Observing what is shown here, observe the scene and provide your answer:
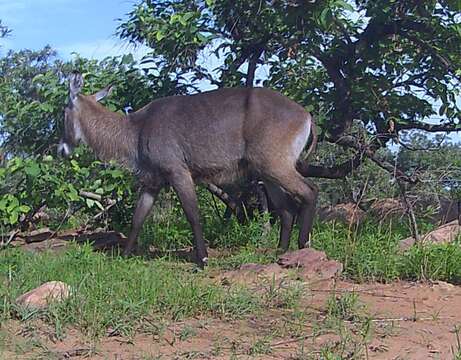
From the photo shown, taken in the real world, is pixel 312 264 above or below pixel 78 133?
below

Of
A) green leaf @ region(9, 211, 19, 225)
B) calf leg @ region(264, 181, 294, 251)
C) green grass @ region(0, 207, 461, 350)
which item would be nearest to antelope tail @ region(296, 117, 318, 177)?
calf leg @ region(264, 181, 294, 251)

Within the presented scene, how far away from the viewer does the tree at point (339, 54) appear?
6.61 metres

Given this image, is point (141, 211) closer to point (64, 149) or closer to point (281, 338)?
point (64, 149)

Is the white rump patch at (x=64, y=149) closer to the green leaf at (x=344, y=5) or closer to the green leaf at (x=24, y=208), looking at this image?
the green leaf at (x=24, y=208)

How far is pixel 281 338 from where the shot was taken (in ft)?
12.6

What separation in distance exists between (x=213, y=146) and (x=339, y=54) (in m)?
1.57

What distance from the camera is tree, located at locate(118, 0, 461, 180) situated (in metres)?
6.61

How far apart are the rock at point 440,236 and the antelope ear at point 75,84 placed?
315 centimetres

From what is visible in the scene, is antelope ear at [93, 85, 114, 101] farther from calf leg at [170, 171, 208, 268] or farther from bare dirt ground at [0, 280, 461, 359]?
bare dirt ground at [0, 280, 461, 359]

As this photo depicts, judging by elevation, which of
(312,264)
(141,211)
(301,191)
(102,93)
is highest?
(102,93)

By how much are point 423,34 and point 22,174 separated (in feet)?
12.5

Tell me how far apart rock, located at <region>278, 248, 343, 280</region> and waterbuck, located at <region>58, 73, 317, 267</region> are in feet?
2.95

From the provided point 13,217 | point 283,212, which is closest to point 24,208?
point 13,217

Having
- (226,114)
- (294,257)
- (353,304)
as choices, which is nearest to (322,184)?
(226,114)
